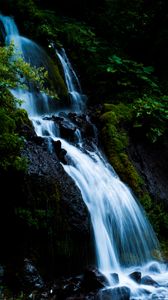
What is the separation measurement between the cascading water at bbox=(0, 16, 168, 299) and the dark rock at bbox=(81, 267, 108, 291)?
1.43 ft

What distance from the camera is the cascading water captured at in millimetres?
7395

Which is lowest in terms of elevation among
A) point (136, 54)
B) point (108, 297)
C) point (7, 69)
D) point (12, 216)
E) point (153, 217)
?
point (108, 297)

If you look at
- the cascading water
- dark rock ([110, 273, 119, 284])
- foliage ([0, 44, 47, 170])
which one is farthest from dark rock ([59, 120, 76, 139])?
dark rock ([110, 273, 119, 284])

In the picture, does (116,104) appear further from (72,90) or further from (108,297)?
(108,297)

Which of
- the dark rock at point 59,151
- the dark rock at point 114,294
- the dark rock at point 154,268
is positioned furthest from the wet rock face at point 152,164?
the dark rock at point 114,294

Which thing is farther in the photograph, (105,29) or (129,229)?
(105,29)

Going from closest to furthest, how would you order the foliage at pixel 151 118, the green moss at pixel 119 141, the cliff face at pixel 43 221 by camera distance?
1. the cliff face at pixel 43 221
2. the green moss at pixel 119 141
3. the foliage at pixel 151 118

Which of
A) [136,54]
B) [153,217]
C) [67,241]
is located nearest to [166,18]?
[136,54]

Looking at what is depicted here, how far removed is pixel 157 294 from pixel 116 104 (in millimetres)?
6996

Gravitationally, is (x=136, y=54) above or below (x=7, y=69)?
above

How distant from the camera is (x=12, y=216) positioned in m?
6.38

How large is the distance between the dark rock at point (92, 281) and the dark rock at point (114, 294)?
0.14 metres

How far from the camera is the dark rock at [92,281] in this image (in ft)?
20.4

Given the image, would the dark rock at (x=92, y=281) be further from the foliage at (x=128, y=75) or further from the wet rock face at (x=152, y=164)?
the foliage at (x=128, y=75)
